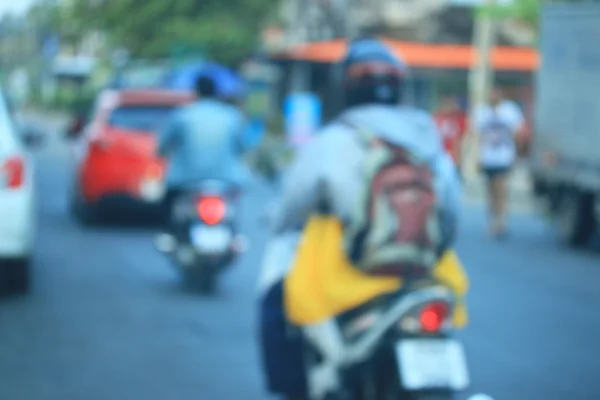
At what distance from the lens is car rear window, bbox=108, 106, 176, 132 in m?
18.1

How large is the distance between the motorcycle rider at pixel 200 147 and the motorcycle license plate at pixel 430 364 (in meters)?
6.61

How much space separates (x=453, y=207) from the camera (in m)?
5.39

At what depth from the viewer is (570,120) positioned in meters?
18.5

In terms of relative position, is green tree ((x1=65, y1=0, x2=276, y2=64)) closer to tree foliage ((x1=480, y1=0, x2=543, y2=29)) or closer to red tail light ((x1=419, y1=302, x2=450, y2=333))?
tree foliage ((x1=480, y1=0, x2=543, y2=29))

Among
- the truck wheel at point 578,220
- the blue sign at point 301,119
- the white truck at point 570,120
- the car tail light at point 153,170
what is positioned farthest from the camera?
the blue sign at point 301,119

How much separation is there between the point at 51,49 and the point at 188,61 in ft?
187

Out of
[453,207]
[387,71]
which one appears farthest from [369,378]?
[387,71]

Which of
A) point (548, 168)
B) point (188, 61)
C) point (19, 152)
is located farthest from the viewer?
point (188, 61)

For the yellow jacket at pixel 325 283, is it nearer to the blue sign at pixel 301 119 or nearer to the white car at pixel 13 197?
the white car at pixel 13 197

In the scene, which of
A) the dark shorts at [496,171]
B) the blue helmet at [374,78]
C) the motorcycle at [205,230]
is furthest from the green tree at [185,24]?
the blue helmet at [374,78]

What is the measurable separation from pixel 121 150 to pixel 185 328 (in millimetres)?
7280

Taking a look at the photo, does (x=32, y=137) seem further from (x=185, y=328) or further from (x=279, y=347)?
(x=279, y=347)

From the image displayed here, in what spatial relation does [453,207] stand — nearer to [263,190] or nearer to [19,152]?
[19,152]

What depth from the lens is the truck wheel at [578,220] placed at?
1866 cm
